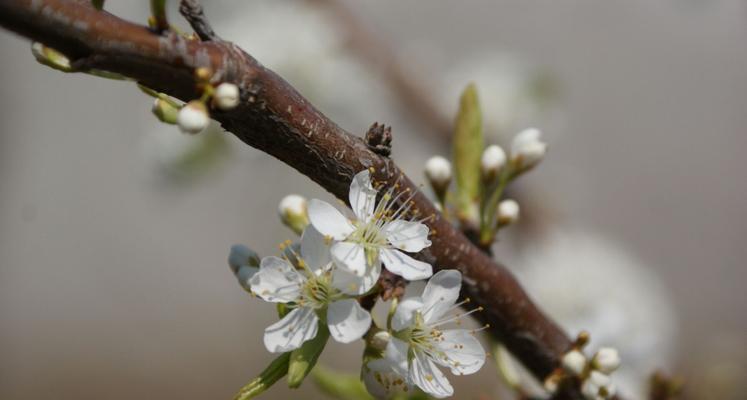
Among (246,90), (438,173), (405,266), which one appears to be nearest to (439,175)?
(438,173)

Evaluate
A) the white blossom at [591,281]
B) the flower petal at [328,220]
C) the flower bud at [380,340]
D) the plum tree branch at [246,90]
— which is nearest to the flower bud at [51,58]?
Result: the plum tree branch at [246,90]

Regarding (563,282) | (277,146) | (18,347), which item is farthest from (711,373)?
(18,347)

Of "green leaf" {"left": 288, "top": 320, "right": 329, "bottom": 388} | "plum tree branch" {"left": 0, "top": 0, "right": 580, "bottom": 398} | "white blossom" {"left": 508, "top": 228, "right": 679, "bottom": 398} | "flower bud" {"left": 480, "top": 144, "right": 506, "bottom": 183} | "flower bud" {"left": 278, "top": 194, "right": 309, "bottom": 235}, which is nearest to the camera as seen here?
"plum tree branch" {"left": 0, "top": 0, "right": 580, "bottom": 398}

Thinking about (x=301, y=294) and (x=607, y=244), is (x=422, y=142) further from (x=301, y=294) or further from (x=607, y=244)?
(x=301, y=294)

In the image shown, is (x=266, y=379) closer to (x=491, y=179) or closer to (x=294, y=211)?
(x=294, y=211)

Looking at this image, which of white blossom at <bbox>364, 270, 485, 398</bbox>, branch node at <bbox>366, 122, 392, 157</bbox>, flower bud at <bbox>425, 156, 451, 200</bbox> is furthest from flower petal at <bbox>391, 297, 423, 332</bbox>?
flower bud at <bbox>425, 156, 451, 200</bbox>

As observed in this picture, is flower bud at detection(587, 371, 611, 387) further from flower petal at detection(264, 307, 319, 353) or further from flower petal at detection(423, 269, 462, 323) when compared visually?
flower petal at detection(264, 307, 319, 353)

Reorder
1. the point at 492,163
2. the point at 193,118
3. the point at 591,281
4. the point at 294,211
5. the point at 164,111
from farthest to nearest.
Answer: the point at 591,281, the point at 492,163, the point at 294,211, the point at 164,111, the point at 193,118
